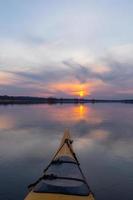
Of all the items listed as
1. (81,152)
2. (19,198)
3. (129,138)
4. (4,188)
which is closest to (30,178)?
(4,188)

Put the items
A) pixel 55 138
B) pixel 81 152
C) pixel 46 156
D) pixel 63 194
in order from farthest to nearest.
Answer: pixel 55 138
pixel 81 152
pixel 46 156
pixel 63 194

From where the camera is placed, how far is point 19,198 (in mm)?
15797

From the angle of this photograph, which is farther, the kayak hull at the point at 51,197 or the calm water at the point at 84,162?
the calm water at the point at 84,162

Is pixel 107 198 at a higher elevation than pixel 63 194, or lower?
lower

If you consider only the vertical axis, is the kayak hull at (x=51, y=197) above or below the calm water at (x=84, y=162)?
above

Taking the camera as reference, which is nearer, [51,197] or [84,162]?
[51,197]

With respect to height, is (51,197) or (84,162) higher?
(51,197)

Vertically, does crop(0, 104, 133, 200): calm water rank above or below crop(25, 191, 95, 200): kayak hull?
below

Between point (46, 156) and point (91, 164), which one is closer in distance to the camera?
point (91, 164)

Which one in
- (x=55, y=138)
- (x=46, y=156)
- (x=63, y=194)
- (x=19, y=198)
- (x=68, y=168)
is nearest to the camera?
(x=63, y=194)

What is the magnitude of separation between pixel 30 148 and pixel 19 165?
21.8 feet

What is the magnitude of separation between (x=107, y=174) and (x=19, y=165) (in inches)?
235

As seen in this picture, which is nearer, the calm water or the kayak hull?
the kayak hull

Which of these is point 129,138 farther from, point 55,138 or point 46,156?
point 46,156
